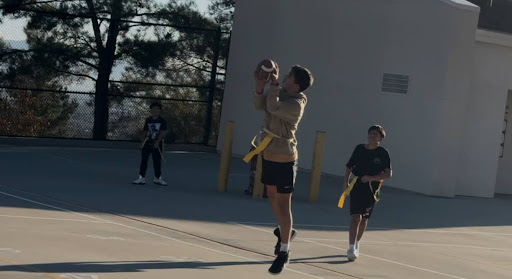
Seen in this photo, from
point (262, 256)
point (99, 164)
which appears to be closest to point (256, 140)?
point (262, 256)

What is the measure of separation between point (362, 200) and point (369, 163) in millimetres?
448

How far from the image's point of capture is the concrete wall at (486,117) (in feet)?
73.6

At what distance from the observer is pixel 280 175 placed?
34.9 feet

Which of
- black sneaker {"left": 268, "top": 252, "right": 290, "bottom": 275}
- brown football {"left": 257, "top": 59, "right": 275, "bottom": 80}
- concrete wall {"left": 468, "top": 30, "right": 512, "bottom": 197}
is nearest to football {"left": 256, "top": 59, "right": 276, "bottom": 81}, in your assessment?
brown football {"left": 257, "top": 59, "right": 275, "bottom": 80}

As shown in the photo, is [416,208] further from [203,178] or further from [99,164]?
[99,164]

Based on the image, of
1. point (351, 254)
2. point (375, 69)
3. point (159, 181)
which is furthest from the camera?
point (375, 69)

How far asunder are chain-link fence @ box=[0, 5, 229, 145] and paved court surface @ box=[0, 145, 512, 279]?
2.43m

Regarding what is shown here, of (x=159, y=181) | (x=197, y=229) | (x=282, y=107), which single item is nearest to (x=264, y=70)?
(x=282, y=107)

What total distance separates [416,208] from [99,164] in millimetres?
6369

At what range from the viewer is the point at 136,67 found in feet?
85.9

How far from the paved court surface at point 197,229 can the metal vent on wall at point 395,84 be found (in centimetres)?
227

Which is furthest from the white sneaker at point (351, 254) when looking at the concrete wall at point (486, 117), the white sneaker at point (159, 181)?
the concrete wall at point (486, 117)

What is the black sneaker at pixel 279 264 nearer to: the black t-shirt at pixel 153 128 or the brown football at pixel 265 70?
the brown football at pixel 265 70

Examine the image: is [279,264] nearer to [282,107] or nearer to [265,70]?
[282,107]
